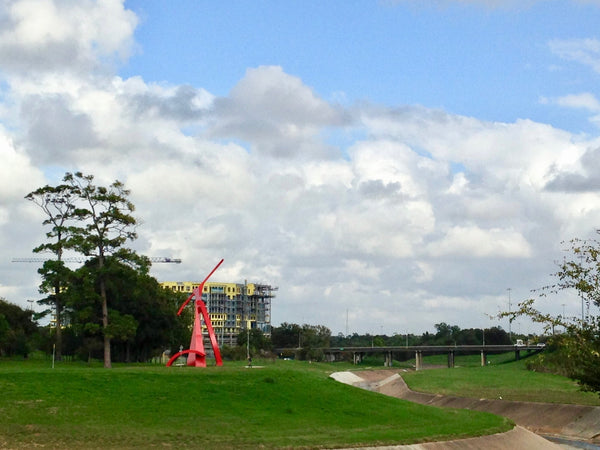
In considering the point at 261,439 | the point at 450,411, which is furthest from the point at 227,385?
the point at 450,411

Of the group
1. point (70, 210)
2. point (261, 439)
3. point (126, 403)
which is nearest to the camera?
point (261, 439)

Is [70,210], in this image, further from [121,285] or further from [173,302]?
[173,302]

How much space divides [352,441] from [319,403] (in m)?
14.0

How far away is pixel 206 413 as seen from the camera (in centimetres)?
5328

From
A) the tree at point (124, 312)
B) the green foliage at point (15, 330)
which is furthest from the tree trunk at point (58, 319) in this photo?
the green foliage at point (15, 330)

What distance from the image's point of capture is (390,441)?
49.2 metres

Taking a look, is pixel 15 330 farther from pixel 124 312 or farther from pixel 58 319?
pixel 58 319

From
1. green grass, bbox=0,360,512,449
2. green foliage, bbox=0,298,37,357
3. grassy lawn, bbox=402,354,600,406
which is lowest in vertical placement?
grassy lawn, bbox=402,354,600,406

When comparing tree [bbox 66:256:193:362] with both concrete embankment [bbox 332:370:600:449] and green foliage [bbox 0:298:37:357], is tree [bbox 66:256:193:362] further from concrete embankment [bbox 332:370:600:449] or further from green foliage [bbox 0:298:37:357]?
concrete embankment [bbox 332:370:600:449]

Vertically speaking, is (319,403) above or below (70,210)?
below

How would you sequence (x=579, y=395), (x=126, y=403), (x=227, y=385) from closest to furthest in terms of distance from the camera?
(x=126, y=403), (x=227, y=385), (x=579, y=395)

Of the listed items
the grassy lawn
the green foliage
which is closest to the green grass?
the grassy lawn

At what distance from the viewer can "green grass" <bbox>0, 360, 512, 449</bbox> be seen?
45.6 meters

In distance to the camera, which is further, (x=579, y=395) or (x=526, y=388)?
(x=526, y=388)
